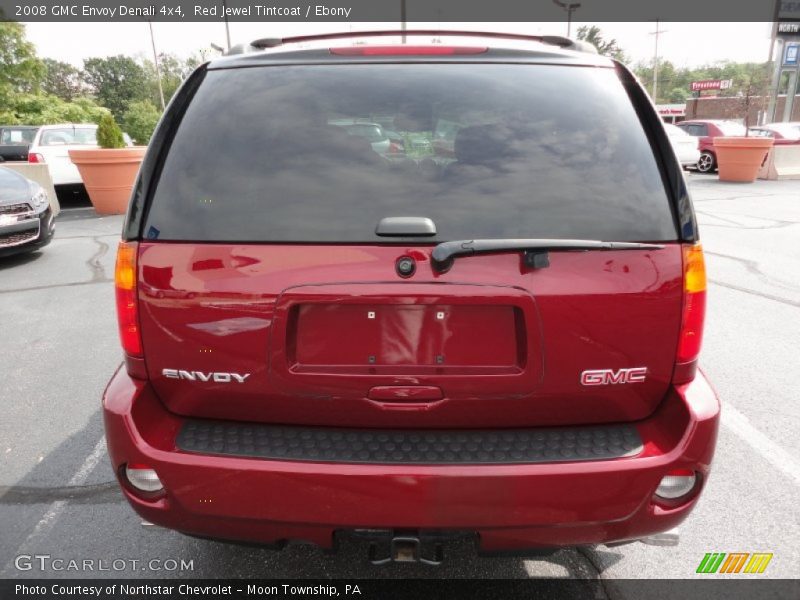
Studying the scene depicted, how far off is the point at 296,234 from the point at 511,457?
894 mm

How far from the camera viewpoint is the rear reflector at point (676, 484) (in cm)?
173

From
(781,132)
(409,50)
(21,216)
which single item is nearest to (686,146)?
(781,132)

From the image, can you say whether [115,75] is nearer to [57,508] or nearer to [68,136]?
[68,136]

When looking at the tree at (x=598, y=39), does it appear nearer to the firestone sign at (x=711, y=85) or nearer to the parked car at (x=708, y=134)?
the firestone sign at (x=711, y=85)

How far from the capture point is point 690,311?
5.69 feet

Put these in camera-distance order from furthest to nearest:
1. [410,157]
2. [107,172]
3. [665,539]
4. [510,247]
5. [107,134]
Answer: [107,134]
[107,172]
[665,539]
[410,157]
[510,247]

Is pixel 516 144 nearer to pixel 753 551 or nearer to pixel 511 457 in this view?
pixel 511 457

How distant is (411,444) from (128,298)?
97 centimetres

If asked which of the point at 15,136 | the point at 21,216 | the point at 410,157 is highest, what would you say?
the point at 410,157

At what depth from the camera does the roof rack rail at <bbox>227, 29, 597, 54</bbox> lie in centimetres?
221

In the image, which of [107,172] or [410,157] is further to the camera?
[107,172]

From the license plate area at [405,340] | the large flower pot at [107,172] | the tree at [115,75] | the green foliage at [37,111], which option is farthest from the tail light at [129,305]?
the tree at [115,75]

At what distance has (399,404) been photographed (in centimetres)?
175

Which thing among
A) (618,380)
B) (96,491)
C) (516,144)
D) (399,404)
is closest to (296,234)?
(399,404)
